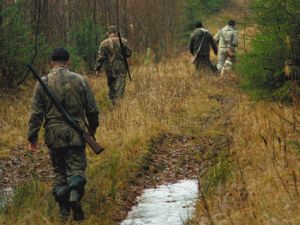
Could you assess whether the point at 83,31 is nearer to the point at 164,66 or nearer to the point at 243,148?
the point at 164,66

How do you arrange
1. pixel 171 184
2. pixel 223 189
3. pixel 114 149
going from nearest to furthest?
pixel 223 189
pixel 171 184
pixel 114 149

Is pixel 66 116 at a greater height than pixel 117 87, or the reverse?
pixel 66 116

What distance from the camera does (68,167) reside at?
618cm

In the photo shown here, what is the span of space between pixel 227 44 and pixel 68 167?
12.4 metres

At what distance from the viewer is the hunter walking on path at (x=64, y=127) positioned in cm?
612

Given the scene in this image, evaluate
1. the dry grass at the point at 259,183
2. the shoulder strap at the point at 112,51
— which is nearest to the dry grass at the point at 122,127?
the shoulder strap at the point at 112,51

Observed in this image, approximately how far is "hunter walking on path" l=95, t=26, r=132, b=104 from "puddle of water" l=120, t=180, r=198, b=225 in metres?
5.37

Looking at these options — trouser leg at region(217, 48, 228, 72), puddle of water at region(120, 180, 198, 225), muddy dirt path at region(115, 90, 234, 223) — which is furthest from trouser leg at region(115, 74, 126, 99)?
trouser leg at region(217, 48, 228, 72)

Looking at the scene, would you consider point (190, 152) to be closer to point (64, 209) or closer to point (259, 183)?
point (259, 183)

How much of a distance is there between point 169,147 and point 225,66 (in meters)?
8.31

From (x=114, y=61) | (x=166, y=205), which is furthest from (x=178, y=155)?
(x=114, y=61)

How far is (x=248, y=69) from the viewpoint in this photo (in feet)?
34.8

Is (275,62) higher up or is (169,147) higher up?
(275,62)

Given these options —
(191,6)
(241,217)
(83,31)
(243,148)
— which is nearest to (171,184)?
(243,148)
